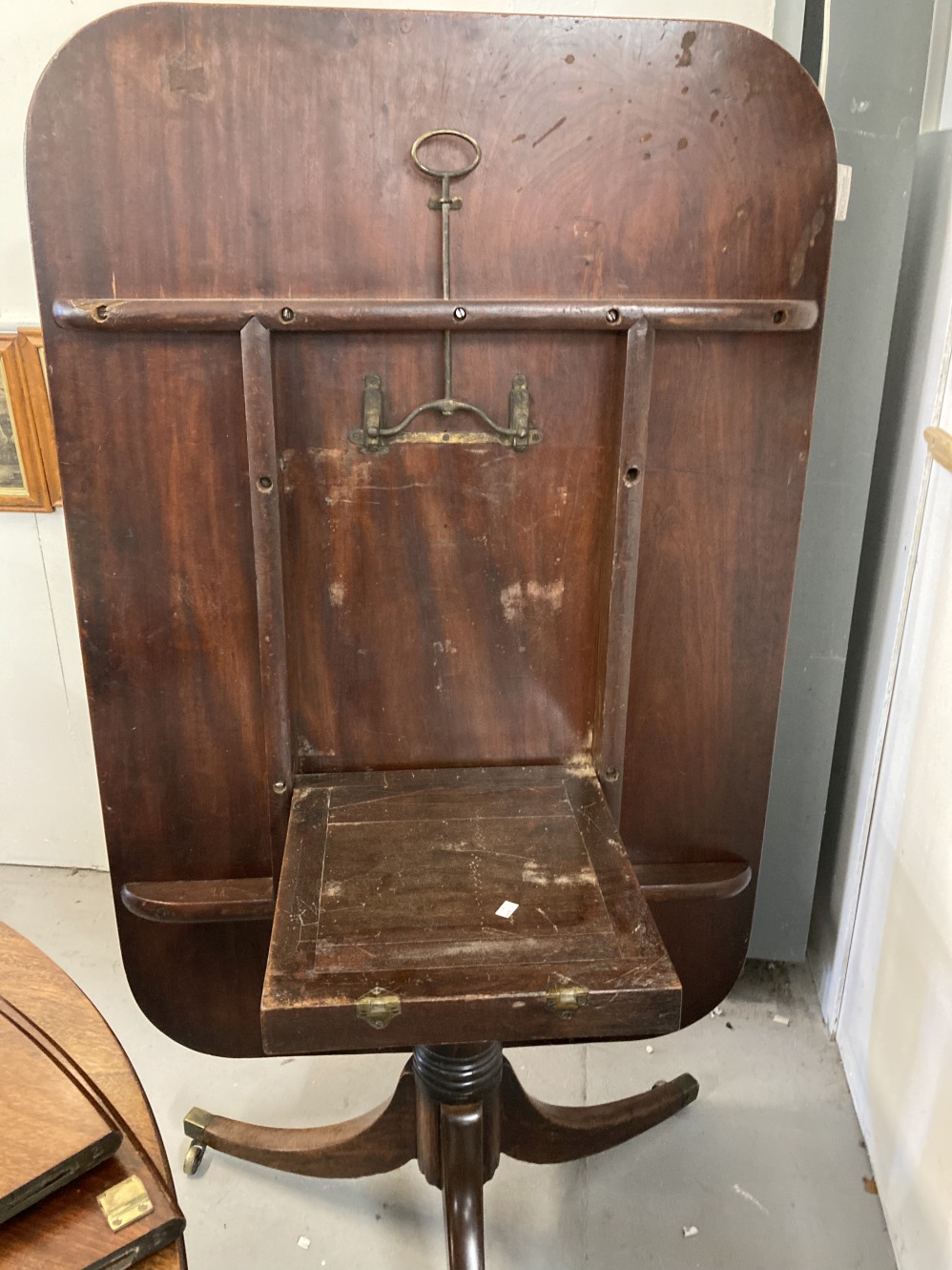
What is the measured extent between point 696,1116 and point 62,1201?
1356 mm

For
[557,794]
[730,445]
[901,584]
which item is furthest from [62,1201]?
[901,584]

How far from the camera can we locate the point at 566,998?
3.69 feet

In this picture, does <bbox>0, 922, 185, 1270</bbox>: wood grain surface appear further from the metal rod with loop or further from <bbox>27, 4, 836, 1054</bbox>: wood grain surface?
the metal rod with loop

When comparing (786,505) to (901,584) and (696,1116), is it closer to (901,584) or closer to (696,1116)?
(901,584)

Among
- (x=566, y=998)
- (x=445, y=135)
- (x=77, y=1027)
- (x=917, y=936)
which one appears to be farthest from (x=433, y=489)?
(x=917, y=936)

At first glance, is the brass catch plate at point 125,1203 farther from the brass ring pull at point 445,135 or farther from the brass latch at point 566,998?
the brass ring pull at point 445,135

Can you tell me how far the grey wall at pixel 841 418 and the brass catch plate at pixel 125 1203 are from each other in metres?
1.40

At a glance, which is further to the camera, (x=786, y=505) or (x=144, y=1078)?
(x=144, y=1078)

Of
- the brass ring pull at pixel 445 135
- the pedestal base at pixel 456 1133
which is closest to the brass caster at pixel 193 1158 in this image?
the pedestal base at pixel 456 1133

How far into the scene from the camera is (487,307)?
1.32 m

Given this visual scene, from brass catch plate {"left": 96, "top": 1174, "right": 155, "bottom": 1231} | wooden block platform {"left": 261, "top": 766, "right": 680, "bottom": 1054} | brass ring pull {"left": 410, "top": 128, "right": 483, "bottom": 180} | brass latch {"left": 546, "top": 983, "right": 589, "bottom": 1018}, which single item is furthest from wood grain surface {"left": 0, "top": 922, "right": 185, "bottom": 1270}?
brass ring pull {"left": 410, "top": 128, "right": 483, "bottom": 180}

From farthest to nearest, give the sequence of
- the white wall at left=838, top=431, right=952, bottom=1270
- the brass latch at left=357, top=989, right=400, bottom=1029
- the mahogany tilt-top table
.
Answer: the white wall at left=838, top=431, right=952, bottom=1270 < the mahogany tilt-top table < the brass latch at left=357, top=989, right=400, bottom=1029

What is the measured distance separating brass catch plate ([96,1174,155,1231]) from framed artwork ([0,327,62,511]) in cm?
141

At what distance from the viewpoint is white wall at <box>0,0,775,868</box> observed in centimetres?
175
